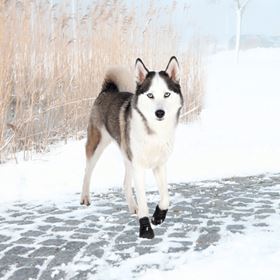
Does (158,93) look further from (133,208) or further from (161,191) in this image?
(133,208)

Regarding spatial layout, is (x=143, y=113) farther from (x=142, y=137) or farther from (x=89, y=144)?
(x=89, y=144)

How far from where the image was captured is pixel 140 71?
3924mm

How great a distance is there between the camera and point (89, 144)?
16.0 ft

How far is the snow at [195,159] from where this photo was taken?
5.72 meters

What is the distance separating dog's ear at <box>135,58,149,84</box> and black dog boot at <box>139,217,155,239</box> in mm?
1022

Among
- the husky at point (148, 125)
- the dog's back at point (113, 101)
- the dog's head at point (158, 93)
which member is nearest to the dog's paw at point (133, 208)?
the husky at point (148, 125)

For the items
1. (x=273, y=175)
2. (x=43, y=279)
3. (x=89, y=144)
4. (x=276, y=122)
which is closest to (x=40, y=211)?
(x=89, y=144)

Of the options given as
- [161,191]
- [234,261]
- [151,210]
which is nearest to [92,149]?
[151,210]

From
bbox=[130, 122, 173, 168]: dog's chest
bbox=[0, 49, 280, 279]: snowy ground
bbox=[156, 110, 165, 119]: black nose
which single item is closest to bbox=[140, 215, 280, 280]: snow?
bbox=[0, 49, 280, 279]: snowy ground

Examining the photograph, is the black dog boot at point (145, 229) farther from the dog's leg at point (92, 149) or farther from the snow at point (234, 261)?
the dog's leg at point (92, 149)

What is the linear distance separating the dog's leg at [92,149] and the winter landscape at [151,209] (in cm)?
13

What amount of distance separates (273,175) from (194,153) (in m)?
1.37

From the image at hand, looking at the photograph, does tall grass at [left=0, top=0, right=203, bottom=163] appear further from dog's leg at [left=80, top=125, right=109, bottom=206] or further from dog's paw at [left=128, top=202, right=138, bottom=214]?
dog's paw at [left=128, top=202, right=138, bottom=214]

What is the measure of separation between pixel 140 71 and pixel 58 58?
Result: 394 cm
